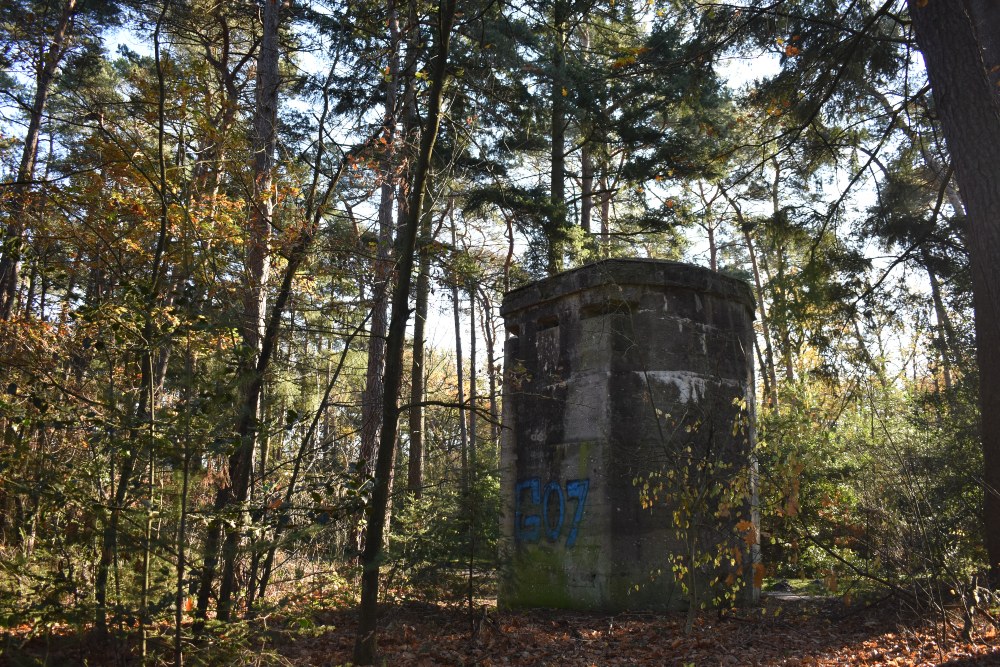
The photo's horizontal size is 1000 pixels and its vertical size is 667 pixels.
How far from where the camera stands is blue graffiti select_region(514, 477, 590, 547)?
7.15m

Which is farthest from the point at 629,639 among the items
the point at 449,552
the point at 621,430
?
the point at 621,430

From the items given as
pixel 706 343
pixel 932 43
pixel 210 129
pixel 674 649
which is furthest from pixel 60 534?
pixel 932 43

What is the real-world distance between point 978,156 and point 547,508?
4977 millimetres

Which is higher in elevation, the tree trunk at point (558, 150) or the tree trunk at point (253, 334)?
the tree trunk at point (558, 150)

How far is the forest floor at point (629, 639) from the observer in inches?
207

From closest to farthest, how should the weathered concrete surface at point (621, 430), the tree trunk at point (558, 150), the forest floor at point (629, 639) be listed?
the forest floor at point (629, 639)
the weathered concrete surface at point (621, 430)
the tree trunk at point (558, 150)

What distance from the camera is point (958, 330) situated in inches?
449

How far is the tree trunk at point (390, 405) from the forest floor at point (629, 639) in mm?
383

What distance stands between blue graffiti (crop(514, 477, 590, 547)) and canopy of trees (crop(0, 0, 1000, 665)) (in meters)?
0.59

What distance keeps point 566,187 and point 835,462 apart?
7.36 m

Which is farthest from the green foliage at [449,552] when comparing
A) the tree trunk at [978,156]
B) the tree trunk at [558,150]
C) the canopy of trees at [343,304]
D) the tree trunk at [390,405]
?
the tree trunk at [558,150]

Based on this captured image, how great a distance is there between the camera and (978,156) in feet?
20.4

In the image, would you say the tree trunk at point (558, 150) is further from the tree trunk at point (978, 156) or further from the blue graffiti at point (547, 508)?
the tree trunk at point (978, 156)

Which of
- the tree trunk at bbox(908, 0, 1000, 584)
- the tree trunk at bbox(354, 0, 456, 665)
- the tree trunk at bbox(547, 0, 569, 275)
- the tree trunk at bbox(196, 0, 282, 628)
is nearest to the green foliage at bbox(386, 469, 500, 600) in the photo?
the tree trunk at bbox(354, 0, 456, 665)
